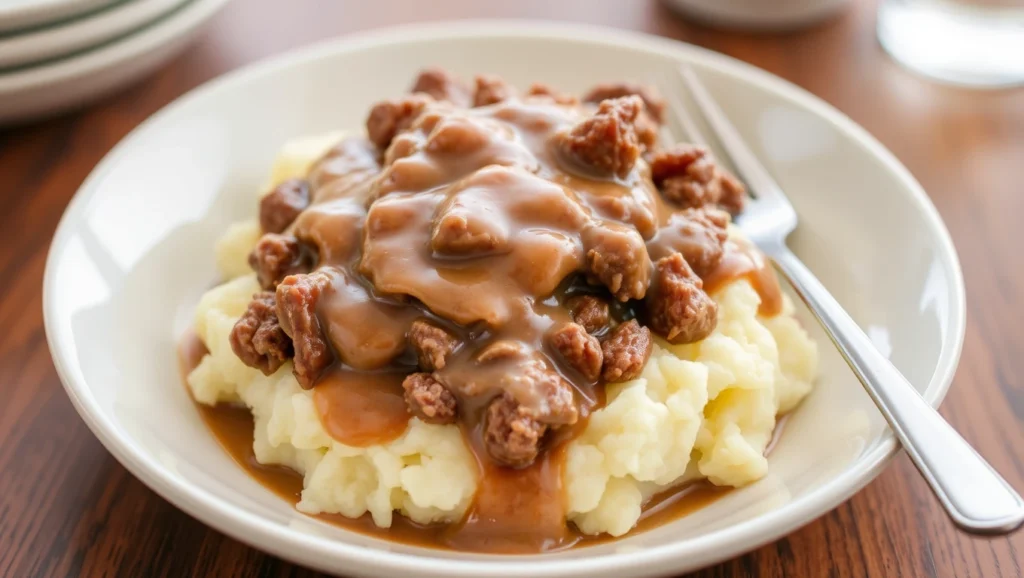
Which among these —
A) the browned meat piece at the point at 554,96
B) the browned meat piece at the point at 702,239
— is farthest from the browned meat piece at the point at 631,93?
the browned meat piece at the point at 702,239

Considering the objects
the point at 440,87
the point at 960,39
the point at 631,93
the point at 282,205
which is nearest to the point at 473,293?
the point at 282,205

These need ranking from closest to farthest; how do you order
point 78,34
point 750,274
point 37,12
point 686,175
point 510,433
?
point 510,433 < point 750,274 < point 686,175 < point 37,12 < point 78,34

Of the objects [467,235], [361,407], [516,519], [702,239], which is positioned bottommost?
[516,519]

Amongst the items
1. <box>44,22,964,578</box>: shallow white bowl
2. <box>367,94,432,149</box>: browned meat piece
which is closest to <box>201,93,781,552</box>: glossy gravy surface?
<box>44,22,964,578</box>: shallow white bowl

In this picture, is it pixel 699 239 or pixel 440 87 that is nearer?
pixel 699 239

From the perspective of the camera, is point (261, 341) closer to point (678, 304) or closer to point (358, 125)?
point (678, 304)

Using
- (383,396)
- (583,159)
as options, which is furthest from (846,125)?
(383,396)
